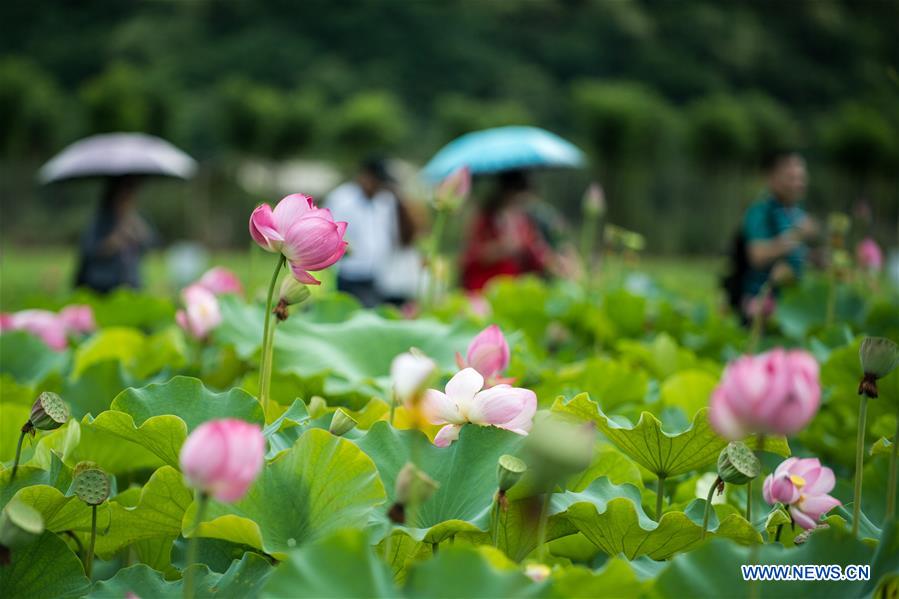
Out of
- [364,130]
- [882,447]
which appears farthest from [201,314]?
[364,130]

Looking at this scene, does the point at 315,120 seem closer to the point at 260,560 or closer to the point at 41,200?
the point at 41,200

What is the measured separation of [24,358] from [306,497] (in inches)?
32.1

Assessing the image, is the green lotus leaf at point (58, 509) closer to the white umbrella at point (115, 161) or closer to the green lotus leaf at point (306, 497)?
the green lotus leaf at point (306, 497)

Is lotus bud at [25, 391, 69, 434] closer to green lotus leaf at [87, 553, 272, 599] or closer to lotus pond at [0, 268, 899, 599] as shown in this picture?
lotus pond at [0, 268, 899, 599]

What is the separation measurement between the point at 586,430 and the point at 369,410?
423 millimetres

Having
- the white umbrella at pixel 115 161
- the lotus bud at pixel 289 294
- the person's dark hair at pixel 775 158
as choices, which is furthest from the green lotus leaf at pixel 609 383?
the white umbrella at pixel 115 161

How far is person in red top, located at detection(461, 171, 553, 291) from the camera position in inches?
133

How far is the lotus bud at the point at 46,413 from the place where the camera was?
0.72 m

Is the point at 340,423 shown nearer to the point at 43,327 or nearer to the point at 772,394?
the point at 772,394

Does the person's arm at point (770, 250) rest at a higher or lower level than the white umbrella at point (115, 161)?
higher

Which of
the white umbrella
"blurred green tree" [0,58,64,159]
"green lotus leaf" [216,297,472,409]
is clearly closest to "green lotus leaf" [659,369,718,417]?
"green lotus leaf" [216,297,472,409]

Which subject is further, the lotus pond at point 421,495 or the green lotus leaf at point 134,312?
the green lotus leaf at point 134,312

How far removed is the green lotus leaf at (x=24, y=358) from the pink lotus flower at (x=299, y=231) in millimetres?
696

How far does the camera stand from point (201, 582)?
0.67 meters
